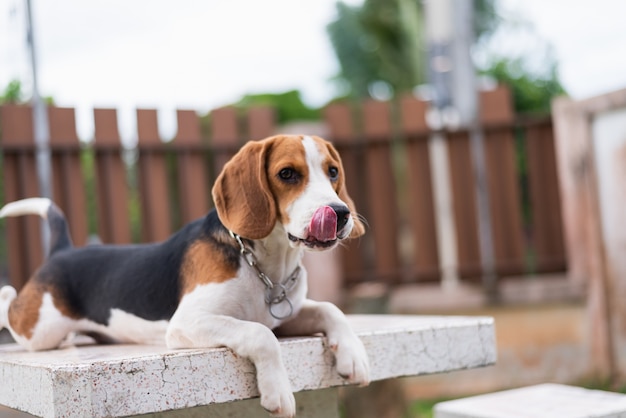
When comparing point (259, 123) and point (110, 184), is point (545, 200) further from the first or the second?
point (110, 184)

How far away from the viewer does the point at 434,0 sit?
9.48m

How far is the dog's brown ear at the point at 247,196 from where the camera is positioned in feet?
9.52

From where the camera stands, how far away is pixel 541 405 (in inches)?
138

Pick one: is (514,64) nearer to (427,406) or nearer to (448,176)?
(448,176)

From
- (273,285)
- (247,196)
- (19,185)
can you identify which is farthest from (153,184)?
Answer: (247,196)

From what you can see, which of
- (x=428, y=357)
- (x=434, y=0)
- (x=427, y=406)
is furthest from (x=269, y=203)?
(x=434, y=0)

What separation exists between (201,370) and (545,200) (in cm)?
534

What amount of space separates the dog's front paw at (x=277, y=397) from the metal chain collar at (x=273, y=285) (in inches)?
16.6

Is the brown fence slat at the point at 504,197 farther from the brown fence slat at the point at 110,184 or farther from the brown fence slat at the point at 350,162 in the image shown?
the brown fence slat at the point at 110,184

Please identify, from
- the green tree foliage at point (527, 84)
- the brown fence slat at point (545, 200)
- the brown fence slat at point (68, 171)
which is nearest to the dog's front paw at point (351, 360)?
the brown fence slat at point (68, 171)

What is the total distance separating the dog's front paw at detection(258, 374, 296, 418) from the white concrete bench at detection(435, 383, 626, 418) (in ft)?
3.26

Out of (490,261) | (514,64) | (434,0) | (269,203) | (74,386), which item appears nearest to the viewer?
Answer: (74,386)

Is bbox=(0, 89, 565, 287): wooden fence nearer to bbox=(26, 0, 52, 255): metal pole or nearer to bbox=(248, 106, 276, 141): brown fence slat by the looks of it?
bbox=(248, 106, 276, 141): brown fence slat

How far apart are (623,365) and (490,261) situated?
136 centimetres
